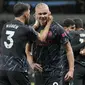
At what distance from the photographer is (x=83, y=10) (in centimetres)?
2172

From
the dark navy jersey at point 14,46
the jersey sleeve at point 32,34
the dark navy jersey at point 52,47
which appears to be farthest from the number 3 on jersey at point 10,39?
the dark navy jersey at point 52,47

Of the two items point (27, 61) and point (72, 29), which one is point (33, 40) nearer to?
point (27, 61)

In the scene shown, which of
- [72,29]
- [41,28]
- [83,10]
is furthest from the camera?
[83,10]

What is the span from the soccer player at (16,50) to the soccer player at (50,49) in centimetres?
34

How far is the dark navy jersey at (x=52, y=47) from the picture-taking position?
697 cm

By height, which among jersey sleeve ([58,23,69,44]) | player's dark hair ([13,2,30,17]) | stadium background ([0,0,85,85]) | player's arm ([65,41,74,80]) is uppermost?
player's dark hair ([13,2,30,17])

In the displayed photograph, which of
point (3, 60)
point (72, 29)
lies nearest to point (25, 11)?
point (3, 60)

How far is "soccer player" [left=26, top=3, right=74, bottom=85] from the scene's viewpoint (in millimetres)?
6941

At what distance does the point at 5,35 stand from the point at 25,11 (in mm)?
472

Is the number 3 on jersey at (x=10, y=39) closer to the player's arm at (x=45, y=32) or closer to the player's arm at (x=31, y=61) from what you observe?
the player's arm at (x=45, y=32)

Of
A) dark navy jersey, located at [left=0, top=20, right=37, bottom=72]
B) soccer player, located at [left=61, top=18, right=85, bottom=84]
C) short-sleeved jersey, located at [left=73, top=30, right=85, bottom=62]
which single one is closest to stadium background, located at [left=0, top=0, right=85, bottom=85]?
soccer player, located at [left=61, top=18, right=85, bottom=84]

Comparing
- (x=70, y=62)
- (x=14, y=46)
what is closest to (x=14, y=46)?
(x=14, y=46)

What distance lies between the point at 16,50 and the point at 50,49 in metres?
0.70

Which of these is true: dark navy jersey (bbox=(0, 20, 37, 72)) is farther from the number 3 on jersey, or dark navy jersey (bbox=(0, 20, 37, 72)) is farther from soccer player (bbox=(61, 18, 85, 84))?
soccer player (bbox=(61, 18, 85, 84))
